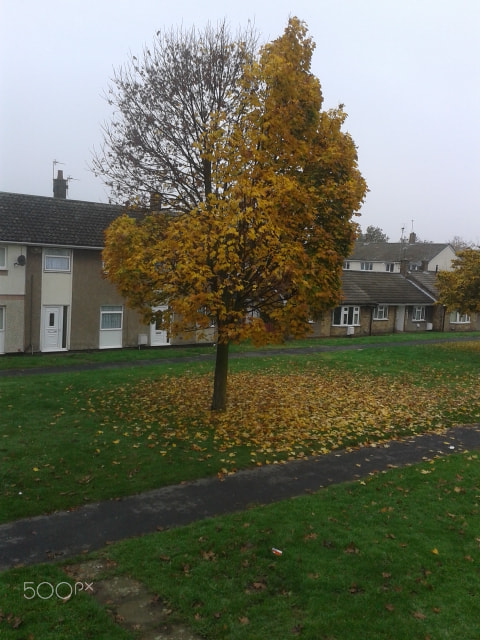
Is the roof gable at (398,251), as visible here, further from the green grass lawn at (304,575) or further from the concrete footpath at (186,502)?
the green grass lawn at (304,575)

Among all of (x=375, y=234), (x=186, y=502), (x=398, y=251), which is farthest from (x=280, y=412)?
(x=375, y=234)

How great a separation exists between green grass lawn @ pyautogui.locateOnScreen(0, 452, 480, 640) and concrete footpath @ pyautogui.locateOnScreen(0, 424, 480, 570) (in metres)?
0.39

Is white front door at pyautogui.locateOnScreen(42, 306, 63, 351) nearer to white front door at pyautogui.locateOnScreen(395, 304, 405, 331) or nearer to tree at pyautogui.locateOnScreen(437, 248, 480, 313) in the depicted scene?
tree at pyautogui.locateOnScreen(437, 248, 480, 313)

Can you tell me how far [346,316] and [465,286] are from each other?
1028cm

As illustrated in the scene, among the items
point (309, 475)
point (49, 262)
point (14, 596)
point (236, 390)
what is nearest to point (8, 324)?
point (49, 262)

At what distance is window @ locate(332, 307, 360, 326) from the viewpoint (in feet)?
115

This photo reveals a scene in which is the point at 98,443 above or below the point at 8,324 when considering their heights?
below

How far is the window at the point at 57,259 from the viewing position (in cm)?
2377

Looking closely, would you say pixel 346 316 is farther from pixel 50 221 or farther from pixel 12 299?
pixel 12 299

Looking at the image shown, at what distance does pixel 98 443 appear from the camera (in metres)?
10.3

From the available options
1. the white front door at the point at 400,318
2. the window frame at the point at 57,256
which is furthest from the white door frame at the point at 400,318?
the window frame at the point at 57,256

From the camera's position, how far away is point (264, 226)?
386 inches

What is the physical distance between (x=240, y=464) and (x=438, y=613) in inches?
189

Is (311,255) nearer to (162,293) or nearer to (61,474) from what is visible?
(162,293)
